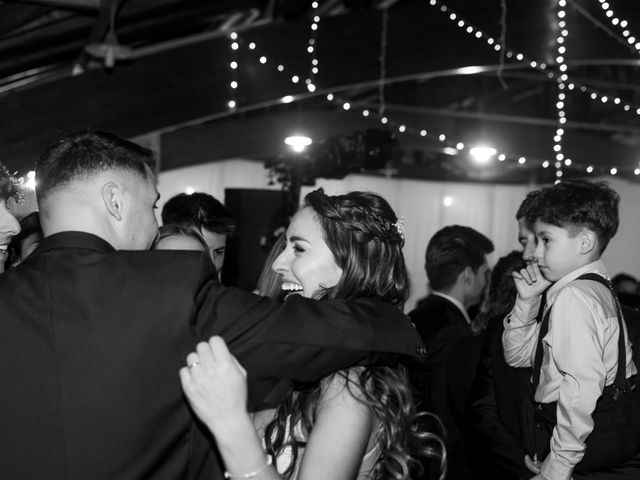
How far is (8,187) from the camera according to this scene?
2172mm

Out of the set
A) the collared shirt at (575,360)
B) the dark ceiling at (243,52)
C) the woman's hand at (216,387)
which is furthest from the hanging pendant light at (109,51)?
the woman's hand at (216,387)

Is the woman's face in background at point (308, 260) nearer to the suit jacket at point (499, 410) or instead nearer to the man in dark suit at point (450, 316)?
the suit jacket at point (499, 410)

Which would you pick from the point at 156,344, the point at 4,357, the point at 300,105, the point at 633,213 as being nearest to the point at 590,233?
the point at 156,344

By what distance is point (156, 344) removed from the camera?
151 cm

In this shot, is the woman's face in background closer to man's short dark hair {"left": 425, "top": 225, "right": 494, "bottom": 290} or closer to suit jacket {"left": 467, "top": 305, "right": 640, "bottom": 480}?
suit jacket {"left": 467, "top": 305, "right": 640, "bottom": 480}

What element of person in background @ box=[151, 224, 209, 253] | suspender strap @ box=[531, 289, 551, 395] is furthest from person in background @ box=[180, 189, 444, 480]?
person in background @ box=[151, 224, 209, 253]

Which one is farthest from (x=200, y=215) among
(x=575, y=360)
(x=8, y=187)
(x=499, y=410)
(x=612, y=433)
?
(x=612, y=433)

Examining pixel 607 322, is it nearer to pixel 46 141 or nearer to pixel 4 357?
pixel 4 357

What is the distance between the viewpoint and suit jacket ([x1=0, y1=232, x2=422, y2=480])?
Result: 1499 mm

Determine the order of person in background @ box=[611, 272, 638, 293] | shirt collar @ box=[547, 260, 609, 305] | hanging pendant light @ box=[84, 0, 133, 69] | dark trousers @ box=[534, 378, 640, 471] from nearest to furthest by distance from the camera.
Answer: dark trousers @ box=[534, 378, 640, 471], shirt collar @ box=[547, 260, 609, 305], hanging pendant light @ box=[84, 0, 133, 69], person in background @ box=[611, 272, 638, 293]

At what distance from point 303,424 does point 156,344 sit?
0.42 metres

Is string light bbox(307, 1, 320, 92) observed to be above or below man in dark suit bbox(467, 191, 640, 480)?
above

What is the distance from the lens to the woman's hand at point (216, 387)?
1.36 m

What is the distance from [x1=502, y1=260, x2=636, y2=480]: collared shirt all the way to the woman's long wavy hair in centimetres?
45
